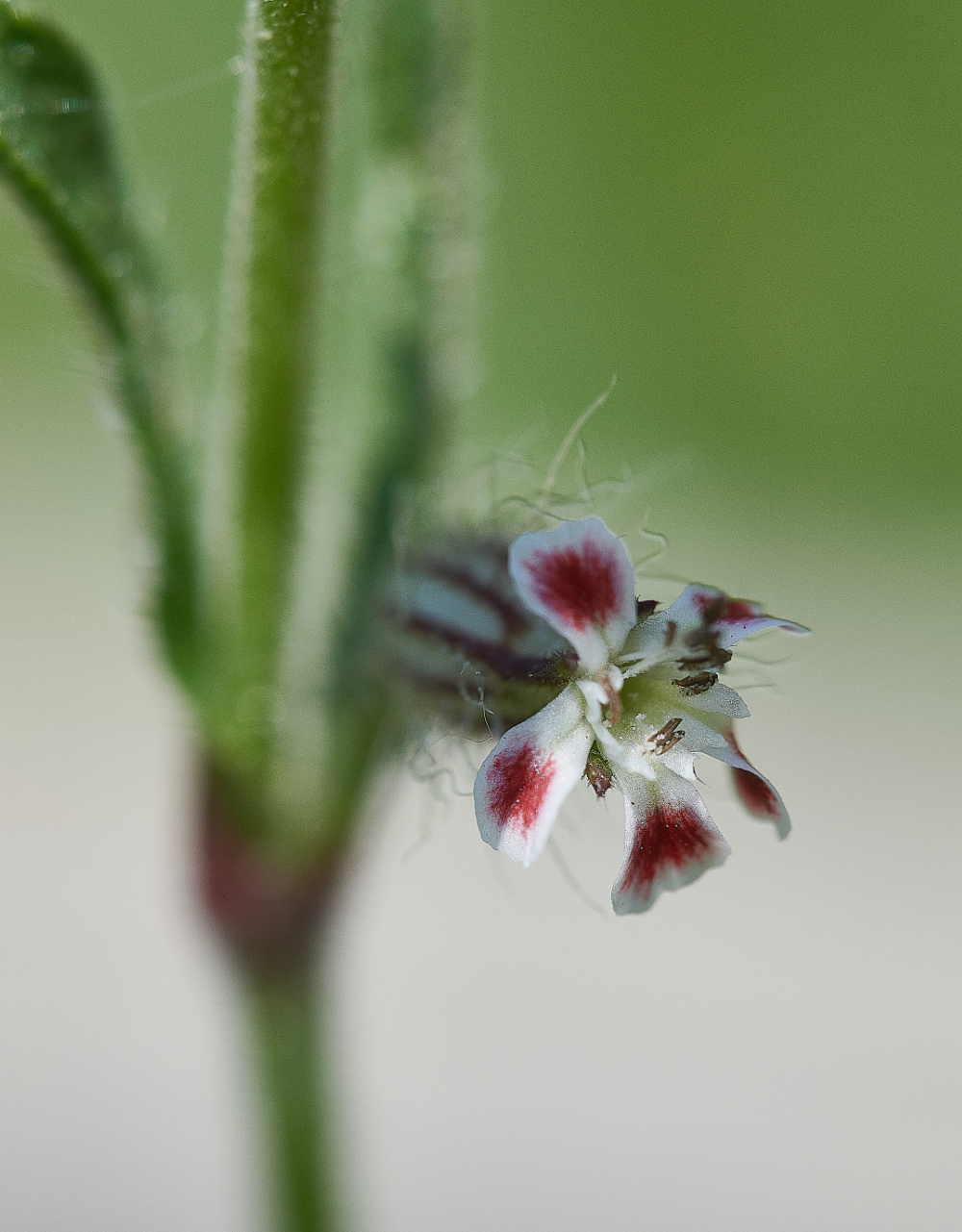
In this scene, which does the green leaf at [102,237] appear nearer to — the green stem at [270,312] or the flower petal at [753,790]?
the green stem at [270,312]

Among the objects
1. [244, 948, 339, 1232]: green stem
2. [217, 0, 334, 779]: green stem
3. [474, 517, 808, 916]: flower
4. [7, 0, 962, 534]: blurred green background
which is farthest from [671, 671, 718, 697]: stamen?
[7, 0, 962, 534]: blurred green background

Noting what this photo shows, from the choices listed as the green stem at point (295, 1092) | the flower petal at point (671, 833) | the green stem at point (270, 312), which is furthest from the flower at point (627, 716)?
the green stem at point (295, 1092)

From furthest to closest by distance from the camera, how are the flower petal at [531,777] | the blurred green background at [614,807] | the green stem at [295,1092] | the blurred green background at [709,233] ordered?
the blurred green background at [709,233] < the blurred green background at [614,807] < the green stem at [295,1092] < the flower petal at [531,777]

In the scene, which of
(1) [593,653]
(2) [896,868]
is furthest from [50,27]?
(2) [896,868]

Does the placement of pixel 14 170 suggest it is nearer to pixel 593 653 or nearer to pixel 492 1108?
pixel 593 653

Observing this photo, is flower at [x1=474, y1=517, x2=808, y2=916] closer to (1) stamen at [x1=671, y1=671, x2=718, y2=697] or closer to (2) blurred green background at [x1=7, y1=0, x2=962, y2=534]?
(1) stamen at [x1=671, y1=671, x2=718, y2=697]

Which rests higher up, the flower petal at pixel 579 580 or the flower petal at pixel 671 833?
the flower petal at pixel 579 580

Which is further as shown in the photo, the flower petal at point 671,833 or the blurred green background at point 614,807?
the blurred green background at point 614,807
